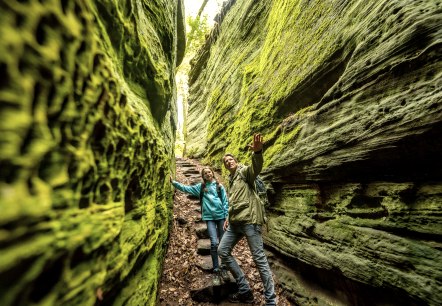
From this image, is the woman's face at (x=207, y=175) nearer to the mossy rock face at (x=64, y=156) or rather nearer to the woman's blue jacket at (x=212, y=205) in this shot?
the woman's blue jacket at (x=212, y=205)

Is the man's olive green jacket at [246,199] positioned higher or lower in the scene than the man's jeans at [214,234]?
higher

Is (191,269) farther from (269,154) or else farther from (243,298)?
(269,154)

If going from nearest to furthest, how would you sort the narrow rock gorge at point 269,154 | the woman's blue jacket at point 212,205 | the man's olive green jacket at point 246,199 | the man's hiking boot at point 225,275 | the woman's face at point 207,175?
the narrow rock gorge at point 269,154
the man's olive green jacket at point 246,199
the man's hiking boot at point 225,275
the woman's blue jacket at point 212,205
the woman's face at point 207,175

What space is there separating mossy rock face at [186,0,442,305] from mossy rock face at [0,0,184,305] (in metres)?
3.85

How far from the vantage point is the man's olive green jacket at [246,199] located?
185 inches

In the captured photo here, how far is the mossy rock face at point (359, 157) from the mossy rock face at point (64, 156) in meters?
3.85

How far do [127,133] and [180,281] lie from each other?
173 inches

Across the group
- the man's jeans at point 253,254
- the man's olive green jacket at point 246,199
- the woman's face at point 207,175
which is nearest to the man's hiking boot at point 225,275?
the man's jeans at point 253,254

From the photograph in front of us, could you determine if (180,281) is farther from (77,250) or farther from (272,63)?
(272,63)

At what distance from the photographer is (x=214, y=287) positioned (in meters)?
5.23

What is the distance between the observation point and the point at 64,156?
1790 millimetres

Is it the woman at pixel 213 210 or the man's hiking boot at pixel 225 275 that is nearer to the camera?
the man's hiking boot at pixel 225 275

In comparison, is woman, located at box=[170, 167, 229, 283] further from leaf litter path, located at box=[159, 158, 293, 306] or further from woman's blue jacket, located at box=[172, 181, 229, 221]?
leaf litter path, located at box=[159, 158, 293, 306]

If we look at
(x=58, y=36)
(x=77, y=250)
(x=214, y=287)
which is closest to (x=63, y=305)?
(x=77, y=250)
